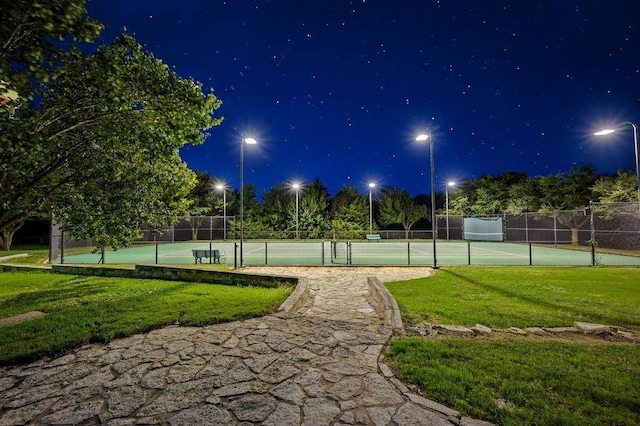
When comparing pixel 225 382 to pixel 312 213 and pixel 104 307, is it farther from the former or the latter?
pixel 312 213

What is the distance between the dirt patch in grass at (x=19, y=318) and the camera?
5996 millimetres

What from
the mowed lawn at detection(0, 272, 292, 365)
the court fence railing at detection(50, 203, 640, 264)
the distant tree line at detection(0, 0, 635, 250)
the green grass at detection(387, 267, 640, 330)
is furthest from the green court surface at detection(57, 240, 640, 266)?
the distant tree line at detection(0, 0, 635, 250)

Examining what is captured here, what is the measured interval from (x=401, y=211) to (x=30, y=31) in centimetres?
4359

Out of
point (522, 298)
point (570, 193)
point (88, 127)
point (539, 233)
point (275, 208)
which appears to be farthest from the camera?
point (275, 208)

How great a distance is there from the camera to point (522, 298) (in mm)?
7949

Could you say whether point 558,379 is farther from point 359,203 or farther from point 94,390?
point 359,203

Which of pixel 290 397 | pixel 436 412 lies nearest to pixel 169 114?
pixel 290 397

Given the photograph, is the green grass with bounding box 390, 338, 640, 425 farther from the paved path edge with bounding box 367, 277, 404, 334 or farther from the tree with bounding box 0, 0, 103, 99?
the tree with bounding box 0, 0, 103, 99

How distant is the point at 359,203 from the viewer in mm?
45031

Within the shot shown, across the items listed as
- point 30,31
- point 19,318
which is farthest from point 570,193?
point 19,318

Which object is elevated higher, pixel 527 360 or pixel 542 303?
pixel 527 360

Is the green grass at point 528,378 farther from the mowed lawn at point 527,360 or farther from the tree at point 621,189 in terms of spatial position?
the tree at point 621,189

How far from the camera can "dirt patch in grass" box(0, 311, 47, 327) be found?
5996 mm

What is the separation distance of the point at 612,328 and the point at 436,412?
494cm
